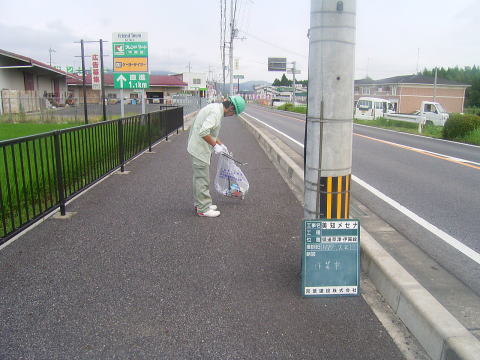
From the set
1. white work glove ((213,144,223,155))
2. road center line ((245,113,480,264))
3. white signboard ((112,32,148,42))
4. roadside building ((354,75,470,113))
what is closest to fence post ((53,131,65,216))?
white work glove ((213,144,223,155))

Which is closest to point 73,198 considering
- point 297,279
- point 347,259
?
point 297,279

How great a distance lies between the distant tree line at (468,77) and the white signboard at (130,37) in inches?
2720

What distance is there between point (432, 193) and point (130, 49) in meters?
12.4

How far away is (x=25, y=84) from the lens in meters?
38.9

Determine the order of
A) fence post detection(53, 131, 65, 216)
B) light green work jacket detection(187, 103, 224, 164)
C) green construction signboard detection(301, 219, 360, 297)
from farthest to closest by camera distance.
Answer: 1. fence post detection(53, 131, 65, 216)
2. light green work jacket detection(187, 103, 224, 164)
3. green construction signboard detection(301, 219, 360, 297)

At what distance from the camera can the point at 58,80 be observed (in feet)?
163

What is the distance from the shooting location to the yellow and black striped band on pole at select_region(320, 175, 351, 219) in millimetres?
3555

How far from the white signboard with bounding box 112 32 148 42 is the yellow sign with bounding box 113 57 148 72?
70 centimetres

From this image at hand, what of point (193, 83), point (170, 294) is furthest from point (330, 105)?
point (193, 83)

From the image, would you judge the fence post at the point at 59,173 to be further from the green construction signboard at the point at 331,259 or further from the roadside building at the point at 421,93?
the roadside building at the point at 421,93

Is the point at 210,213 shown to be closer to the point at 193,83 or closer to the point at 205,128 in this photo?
the point at 205,128

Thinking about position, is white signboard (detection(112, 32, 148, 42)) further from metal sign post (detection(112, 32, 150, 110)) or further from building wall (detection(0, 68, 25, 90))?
building wall (detection(0, 68, 25, 90))

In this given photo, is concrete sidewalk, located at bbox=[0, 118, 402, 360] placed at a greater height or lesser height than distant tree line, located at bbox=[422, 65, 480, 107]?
lesser

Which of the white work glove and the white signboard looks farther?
the white signboard
